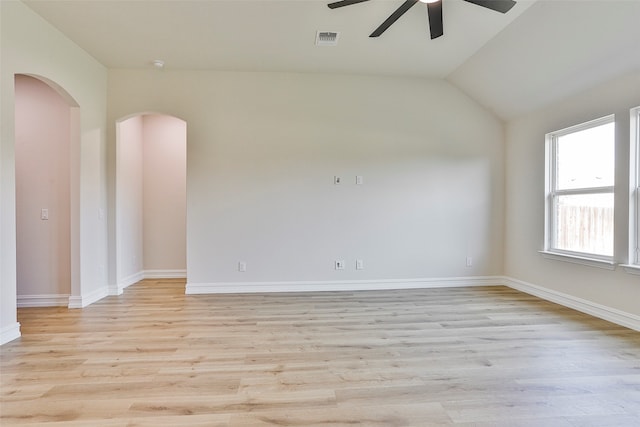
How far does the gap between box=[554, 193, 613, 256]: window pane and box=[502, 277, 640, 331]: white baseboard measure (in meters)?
0.54

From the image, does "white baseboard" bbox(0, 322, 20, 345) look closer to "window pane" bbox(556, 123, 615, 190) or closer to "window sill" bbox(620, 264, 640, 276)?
"window sill" bbox(620, 264, 640, 276)

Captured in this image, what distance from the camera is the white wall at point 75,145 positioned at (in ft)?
8.95

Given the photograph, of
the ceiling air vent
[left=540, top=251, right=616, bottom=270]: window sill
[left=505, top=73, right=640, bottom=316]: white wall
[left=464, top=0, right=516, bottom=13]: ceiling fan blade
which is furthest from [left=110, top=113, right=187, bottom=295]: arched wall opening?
[left=540, top=251, right=616, bottom=270]: window sill

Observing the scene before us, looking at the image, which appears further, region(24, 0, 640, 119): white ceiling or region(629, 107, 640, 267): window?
region(629, 107, 640, 267): window

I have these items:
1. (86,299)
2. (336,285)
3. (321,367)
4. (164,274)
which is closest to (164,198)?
(164,274)

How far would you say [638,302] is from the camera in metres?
2.98

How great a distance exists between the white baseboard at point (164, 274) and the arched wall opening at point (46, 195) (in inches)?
59.7

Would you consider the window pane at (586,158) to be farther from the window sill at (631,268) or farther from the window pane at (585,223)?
the window sill at (631,268)

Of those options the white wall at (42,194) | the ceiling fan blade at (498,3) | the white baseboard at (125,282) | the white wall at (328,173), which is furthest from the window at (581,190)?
the white wall at (42,194)

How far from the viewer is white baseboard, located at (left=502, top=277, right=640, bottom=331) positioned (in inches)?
120

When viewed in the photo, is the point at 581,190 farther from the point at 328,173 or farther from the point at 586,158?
the point at 328,173

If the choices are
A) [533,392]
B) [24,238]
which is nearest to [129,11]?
[24,238]

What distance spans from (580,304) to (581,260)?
475 mm

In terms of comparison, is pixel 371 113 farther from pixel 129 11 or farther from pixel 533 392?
pixel 533 392
